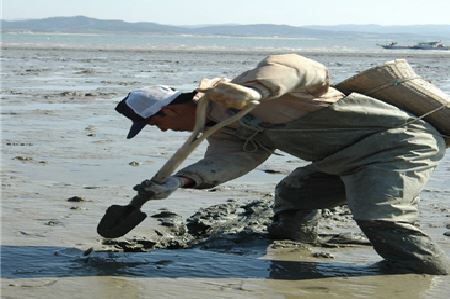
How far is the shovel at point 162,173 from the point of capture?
14.0ft

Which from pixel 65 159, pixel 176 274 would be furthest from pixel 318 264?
pixel 65 159

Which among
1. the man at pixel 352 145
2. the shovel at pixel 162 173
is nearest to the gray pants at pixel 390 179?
the man at pixel 352 145

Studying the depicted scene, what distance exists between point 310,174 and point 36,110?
24.8ft

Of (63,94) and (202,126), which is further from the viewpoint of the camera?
(63,94)

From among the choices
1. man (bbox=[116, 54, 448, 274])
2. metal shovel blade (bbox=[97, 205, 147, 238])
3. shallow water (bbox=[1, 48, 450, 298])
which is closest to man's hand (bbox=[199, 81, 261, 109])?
man (bbox=[116, 54, 448, 274])

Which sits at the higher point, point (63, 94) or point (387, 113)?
point (387, 113)

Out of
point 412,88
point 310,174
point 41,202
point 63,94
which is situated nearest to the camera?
point 412,88

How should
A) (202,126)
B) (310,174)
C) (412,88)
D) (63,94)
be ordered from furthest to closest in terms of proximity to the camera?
(63,94)
(310,174)
(412,88)
(202,126)

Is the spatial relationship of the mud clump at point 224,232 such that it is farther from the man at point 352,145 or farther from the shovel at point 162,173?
the man at point 352,145

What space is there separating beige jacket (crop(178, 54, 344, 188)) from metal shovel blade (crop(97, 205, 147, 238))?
13.1 inches

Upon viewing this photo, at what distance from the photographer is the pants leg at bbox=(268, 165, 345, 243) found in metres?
5.00

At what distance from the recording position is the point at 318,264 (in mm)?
4707

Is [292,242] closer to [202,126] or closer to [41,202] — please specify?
[202,126]

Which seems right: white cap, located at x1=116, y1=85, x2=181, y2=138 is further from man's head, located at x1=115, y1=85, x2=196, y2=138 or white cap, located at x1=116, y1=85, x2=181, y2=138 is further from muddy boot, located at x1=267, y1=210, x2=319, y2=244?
muddy boot, located at x1=267, y1=210, x2=319, y2=244
